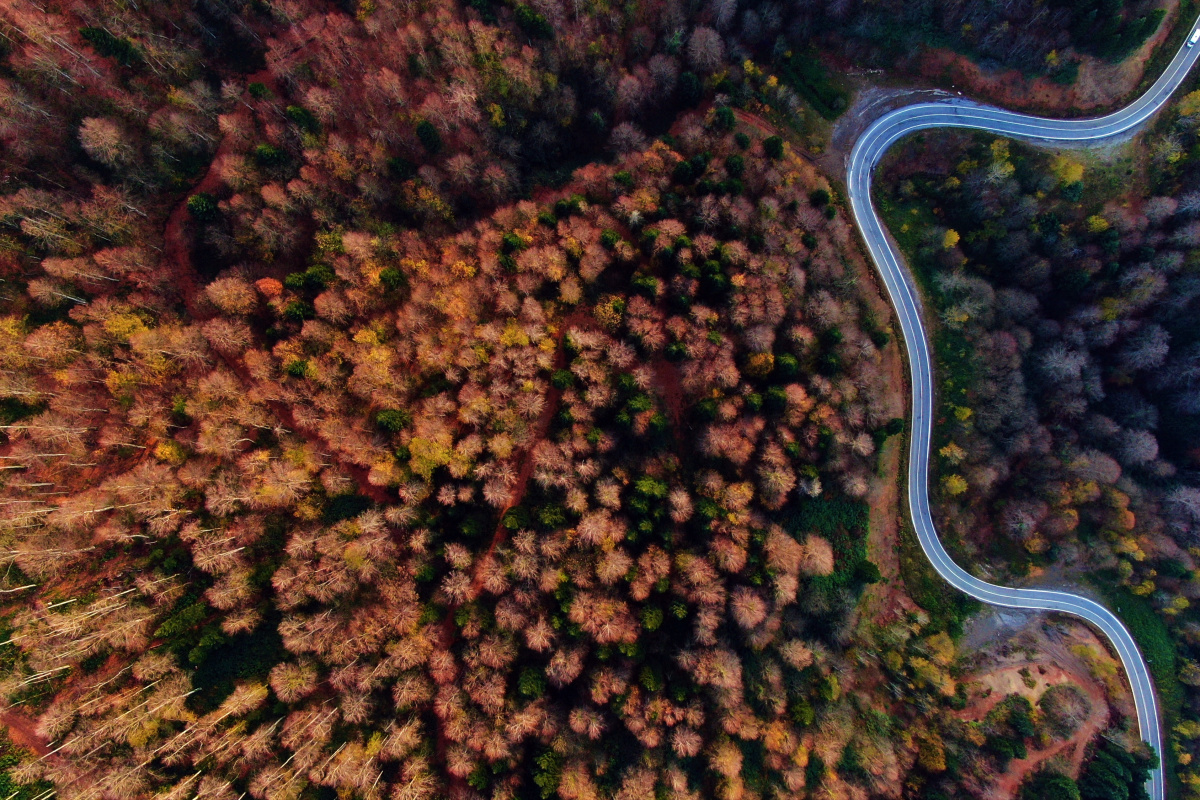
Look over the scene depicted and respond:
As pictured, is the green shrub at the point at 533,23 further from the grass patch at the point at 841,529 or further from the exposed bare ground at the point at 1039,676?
the exposed bare ground at the point at 1039,676

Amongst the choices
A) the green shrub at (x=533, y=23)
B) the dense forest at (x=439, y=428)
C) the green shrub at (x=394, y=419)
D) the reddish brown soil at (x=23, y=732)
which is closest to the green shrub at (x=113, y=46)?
the dense forest at (x=439, y=428)

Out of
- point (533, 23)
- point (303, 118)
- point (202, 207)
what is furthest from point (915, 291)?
point (202, 207)

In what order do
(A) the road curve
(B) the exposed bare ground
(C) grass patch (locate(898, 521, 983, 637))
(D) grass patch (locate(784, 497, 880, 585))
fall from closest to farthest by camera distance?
(D) grass patch (locate(784, 497, 880, 585)), (B) the exposed bare ground, (C) grass patch (locate(898, 521, 983, 637)), (A) the road curve

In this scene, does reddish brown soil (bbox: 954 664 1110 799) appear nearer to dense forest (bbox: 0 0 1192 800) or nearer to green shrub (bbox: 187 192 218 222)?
dense forest (bbox: 0 0 1192 800)

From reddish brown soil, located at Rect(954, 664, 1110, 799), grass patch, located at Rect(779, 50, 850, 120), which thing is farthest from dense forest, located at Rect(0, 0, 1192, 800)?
grass patch, located at Rect(779, 50, 850, 120)

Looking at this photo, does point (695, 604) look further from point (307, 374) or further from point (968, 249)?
point (968, 249)

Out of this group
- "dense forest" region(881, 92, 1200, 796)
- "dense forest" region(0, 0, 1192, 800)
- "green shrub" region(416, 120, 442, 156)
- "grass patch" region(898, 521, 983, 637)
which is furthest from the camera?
"dense forest" region(881, 92, 1200, 796)

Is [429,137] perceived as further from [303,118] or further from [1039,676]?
[1039,676]
